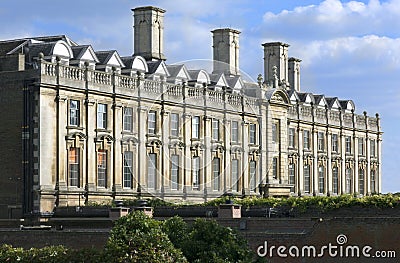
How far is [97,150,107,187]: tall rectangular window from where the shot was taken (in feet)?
185

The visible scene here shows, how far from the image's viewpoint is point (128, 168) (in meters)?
58.8

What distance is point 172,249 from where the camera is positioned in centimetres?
2738

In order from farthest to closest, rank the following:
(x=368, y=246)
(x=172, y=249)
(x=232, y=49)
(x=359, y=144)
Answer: (x=359, y=144) < (x=232, y=49) < (x=368, y=246) < (x=172, y=249)

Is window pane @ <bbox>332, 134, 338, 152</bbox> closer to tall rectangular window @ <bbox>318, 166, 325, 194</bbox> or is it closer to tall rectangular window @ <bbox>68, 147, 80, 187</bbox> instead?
tall rectangular window @ <bbox>318, 166, 325, 194</bbox>

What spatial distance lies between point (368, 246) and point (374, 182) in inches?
2115

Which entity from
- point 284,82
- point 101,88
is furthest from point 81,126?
point 284,82

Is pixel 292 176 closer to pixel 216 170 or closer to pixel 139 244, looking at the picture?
pixel 216 170

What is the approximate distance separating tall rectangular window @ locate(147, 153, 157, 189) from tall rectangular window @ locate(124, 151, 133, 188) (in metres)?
1.47

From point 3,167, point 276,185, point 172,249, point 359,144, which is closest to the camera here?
point 172,249

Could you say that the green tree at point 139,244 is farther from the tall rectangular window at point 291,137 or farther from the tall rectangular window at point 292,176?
the tall rectangular window at point 291,137

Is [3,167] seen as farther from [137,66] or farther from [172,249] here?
[172,249]

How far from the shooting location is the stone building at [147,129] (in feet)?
175

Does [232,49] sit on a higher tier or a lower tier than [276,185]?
higher

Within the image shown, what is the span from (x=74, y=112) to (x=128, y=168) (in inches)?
230
